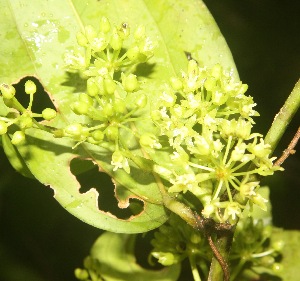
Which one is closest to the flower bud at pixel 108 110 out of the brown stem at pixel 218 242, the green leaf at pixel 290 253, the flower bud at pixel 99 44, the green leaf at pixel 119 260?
the flower bud at pixel 99 44

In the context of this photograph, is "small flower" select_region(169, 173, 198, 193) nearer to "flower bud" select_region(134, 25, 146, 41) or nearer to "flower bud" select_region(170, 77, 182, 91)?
"flower bud" select_region(170, 77, 182, 91)

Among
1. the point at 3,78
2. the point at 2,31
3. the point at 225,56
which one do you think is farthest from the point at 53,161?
the point at 225,56

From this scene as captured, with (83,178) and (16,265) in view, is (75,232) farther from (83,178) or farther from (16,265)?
(83,178)

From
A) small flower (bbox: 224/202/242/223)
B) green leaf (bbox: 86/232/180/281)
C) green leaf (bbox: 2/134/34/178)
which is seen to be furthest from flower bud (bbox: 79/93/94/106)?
green leaf (bbox: 86/232/180/281)

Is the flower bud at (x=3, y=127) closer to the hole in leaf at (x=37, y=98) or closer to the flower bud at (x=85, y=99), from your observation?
the flower bud at (x=85, y=99)

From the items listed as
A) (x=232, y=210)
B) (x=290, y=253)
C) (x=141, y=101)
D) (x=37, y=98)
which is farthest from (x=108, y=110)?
(x=290, y=253)

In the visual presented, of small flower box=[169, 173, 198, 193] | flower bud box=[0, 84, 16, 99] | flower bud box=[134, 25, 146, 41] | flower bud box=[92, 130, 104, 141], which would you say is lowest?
small flower box=[169, 173, 198, 193]
